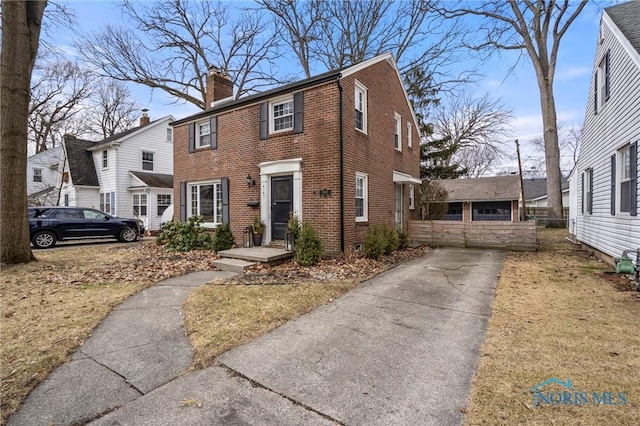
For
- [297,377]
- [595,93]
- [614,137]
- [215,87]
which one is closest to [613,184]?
[614,137]

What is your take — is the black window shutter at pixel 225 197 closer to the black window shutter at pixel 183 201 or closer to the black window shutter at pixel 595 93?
the black window shutter at pixel 183 201

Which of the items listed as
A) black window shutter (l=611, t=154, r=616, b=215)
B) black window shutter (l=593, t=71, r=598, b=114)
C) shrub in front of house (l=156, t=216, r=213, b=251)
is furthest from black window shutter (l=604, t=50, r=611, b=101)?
shrub in front of house (l=156, t=216, r=213, b=251)

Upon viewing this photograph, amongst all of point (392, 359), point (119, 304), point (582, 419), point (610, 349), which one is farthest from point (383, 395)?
point (119, 304)

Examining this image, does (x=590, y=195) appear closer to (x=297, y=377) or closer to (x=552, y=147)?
(x=552, y=147)

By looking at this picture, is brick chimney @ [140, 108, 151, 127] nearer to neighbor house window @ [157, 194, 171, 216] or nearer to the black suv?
neighbor house window @ [157, 194, 171, 216]

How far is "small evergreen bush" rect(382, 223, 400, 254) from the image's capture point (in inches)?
369

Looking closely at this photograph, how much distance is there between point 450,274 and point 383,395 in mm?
5109

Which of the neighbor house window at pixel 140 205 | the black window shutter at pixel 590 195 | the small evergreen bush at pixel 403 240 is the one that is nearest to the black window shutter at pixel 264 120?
the small evergreen bush at pixel 403 240

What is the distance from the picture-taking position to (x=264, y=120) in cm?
960

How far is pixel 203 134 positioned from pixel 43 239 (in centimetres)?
741

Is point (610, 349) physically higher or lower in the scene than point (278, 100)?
lower

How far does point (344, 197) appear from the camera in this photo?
8438 mm

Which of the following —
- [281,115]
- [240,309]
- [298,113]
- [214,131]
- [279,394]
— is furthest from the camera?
[214,131]

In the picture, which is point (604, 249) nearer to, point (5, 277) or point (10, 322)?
point (10, 322)
